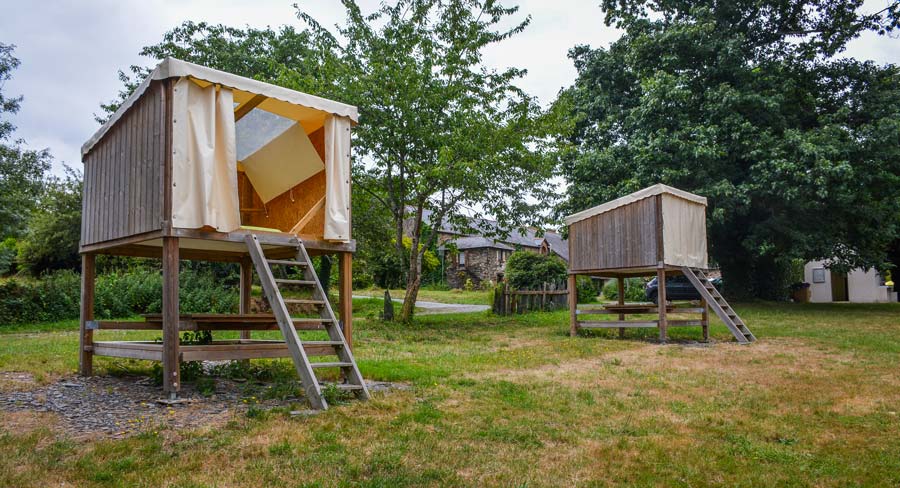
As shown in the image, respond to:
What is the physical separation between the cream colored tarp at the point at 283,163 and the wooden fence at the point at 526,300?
12.1 meters

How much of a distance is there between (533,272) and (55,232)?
63.7ft

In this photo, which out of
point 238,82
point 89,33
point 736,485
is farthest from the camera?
point 89,33

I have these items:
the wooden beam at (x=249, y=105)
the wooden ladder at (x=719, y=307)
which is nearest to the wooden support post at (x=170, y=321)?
the wooden beam at (x=249, y=105)

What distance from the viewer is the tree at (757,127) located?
18.1 metres

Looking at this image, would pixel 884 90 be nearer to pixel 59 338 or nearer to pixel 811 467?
pixel 811 467

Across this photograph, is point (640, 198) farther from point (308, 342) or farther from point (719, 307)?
point (308, 342)

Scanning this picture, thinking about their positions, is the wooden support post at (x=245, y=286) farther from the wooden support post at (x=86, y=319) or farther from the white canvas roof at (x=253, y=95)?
the white canvas roof at (x=253, y=95)

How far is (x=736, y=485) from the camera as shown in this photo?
12.0 feet

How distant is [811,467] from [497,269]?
3987 cm

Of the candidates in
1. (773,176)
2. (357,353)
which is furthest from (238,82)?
(773,176)

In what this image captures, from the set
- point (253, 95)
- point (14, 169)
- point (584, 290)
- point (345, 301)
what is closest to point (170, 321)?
point (345, 301)

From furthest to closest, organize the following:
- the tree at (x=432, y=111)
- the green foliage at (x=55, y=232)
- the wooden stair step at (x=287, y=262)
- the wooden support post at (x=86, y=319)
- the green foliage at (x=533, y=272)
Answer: the green foliage at (x=533, y=272) < the green foliage at (x=55, y=232) < the tree at (x=432, y=111) < the wooden support post at (x=86, y=319) < the wooden stair step at (x=287, y=262)

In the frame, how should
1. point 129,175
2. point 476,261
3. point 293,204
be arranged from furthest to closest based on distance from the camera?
point 476,261 < point 293,204 < point 129,175

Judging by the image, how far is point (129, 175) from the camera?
7.15 m
